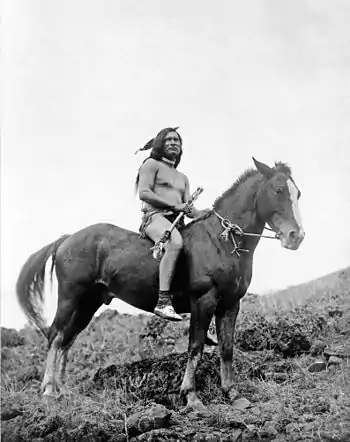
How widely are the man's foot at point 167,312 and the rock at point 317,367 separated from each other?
5.95 ft

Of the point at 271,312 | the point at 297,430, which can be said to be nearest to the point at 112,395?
the point at 297,430

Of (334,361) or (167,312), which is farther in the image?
(334,361)

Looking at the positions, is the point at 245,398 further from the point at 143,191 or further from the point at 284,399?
the point at 143,191

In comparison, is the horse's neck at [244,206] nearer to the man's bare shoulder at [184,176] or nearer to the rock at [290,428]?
the man's bare shoulder at [184,176]

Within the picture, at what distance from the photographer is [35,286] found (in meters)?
7.75

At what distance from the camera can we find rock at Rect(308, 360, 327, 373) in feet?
23.2

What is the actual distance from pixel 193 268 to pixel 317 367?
1.83 meters

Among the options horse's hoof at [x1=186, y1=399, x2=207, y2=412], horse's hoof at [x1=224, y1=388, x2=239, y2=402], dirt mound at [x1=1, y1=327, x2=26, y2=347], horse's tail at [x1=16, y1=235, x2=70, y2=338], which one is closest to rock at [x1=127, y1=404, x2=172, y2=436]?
horse's hoof at [x1=186, y1=399, x2=207, y2=412]

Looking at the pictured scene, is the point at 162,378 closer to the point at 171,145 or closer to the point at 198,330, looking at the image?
the point at 198,330

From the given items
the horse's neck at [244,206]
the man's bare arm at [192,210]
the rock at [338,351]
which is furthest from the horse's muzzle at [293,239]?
the rock at [338,351]

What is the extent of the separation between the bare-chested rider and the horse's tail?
1.39 m

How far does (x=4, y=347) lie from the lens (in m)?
12.8

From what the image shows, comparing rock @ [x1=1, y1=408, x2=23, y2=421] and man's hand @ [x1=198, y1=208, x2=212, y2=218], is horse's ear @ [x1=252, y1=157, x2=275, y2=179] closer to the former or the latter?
man's hand @ [x1=198, y1=208, x2=212, y2=218]

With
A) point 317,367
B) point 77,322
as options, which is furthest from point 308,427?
point 77,322
